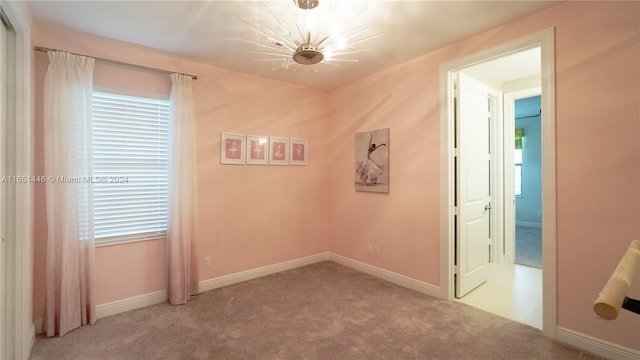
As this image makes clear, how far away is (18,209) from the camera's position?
2.02 metres

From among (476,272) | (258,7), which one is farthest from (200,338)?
(476,272)

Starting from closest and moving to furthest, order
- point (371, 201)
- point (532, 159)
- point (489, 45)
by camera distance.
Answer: point (489, 45), point (371, 201), point (532, 159)

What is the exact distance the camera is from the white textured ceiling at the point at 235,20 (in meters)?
2.19

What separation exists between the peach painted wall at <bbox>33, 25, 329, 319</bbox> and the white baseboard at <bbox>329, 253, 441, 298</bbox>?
0.41m

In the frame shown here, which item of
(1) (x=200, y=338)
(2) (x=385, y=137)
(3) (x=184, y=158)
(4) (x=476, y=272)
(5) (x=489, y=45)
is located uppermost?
(5) (x=489, y=45)

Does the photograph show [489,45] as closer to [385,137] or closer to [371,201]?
[385,137]

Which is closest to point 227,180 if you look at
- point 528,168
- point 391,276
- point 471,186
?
point 391,276

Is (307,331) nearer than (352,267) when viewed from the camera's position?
Yes

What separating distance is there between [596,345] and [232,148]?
3.72 meters

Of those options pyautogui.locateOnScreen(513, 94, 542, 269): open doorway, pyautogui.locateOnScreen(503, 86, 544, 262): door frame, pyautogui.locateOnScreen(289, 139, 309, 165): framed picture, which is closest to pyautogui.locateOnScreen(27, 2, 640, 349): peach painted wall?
pyautogui.locateOnScreen(289, 139, 309, 165): framed picture

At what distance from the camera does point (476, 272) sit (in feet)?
10.8

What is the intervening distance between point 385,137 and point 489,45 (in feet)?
4.56

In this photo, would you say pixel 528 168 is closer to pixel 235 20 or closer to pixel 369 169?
pixel 369 169

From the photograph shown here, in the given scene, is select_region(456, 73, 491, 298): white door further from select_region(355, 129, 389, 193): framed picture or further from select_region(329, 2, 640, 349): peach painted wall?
select_region(355, 129, 389, 193): framed picture
